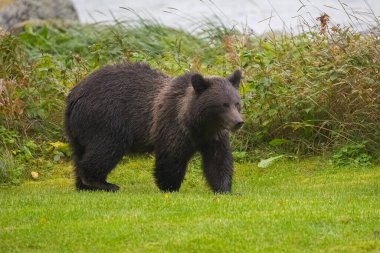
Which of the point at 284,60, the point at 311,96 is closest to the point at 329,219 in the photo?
the point at 311,96

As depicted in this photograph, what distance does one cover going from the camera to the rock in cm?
2242

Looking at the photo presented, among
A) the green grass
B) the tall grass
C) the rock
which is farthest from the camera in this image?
the rock

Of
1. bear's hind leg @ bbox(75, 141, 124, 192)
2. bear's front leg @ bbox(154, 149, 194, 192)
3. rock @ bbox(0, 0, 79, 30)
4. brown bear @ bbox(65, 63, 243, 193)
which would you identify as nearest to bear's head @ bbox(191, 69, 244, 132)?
brown bear @ bbox(65, 63, 243, 193)

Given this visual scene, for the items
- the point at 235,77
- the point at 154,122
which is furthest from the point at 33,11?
the point at 235,77

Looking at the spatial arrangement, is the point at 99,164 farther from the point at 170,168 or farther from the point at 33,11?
the point at 33,11

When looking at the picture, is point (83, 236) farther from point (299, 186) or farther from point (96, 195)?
point (299, 186)

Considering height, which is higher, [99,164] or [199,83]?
[199,83]

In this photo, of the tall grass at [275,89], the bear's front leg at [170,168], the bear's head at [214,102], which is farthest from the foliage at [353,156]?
the bear's front leg at [170,168]

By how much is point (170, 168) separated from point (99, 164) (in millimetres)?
1028

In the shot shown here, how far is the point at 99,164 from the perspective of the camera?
37.0 feet

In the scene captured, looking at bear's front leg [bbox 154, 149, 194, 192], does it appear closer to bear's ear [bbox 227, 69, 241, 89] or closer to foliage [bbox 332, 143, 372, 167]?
bear's ear [bbox 227, 69, 241, 89]

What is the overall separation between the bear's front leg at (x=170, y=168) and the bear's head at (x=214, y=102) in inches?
19.3

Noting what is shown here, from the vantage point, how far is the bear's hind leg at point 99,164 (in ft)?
36.9

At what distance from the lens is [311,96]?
13.2 m
